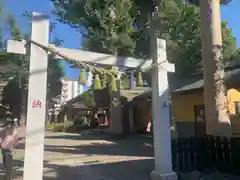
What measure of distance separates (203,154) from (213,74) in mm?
2480

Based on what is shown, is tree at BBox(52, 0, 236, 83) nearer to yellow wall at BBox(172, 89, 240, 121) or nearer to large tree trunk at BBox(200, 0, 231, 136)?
yellow wall at BBox(172, 89, 240, 121)

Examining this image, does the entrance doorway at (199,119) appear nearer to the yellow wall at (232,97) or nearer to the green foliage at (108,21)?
the yellow wall at (232,97)

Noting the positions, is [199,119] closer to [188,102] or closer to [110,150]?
[188,102]

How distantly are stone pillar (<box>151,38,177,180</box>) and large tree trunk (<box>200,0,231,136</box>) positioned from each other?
6.16ft

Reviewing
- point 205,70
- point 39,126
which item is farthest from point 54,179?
point 205,70

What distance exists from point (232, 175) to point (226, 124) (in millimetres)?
1573

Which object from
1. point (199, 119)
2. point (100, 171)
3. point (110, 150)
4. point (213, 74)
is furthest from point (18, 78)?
point (213, 74)

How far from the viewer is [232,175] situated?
23.4 feet

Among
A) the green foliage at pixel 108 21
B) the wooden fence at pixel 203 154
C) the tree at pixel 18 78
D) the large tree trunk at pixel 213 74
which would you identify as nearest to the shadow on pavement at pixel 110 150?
the wooden fence at pixel 203 154

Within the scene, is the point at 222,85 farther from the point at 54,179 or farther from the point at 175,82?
the point at 175,82

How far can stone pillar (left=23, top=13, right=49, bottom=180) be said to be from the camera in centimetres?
539

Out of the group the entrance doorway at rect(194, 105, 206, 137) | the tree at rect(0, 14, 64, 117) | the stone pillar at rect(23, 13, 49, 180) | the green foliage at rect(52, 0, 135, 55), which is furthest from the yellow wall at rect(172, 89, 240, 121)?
the tree at rect(0, 14, 64, 117)

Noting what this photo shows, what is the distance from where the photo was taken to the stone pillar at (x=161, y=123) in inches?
273

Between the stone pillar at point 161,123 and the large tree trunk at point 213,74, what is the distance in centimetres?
188
